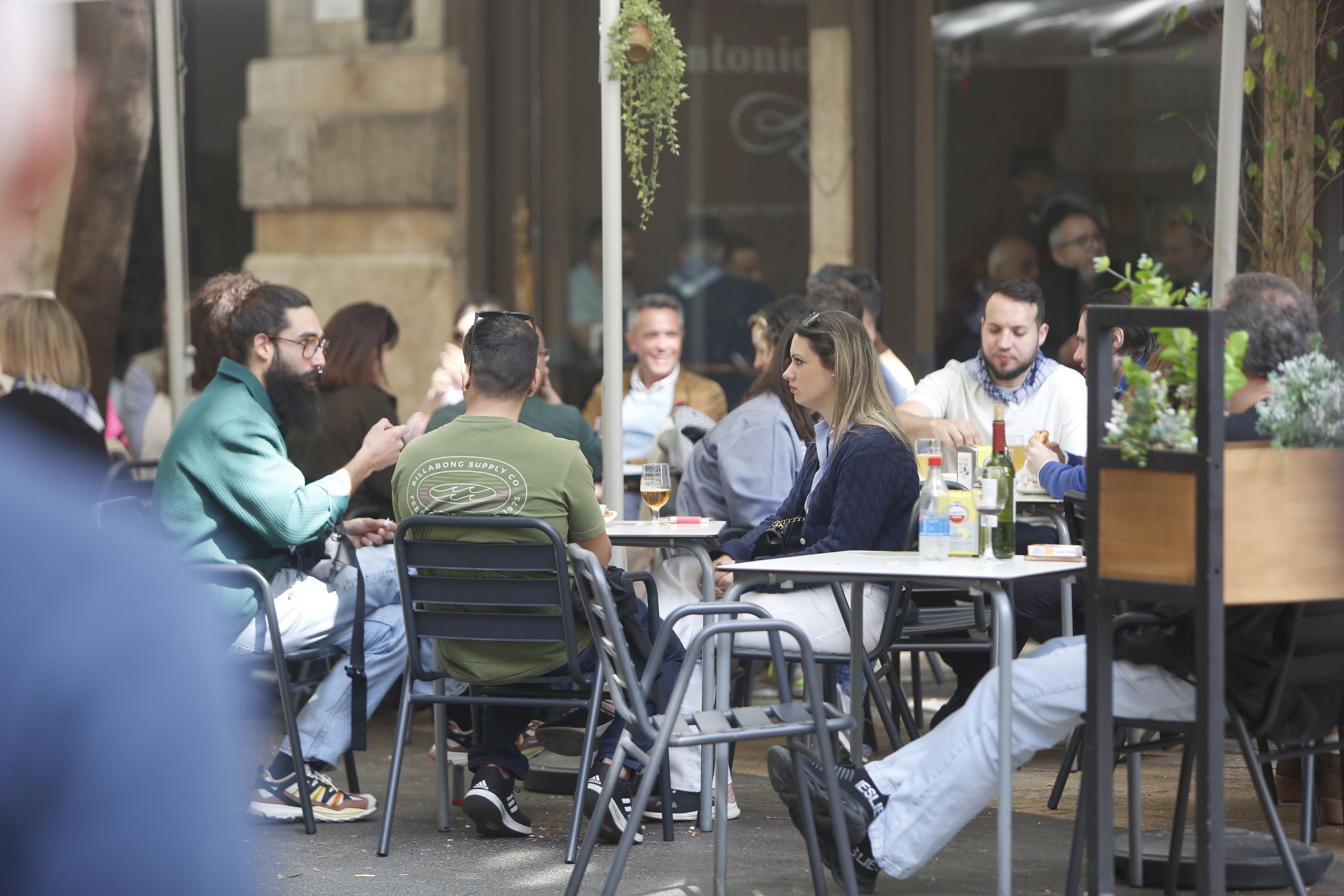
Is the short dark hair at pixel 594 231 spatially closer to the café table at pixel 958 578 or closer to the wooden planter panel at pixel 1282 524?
the café table at pixel 958 578

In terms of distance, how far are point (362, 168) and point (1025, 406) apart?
15.5 feet

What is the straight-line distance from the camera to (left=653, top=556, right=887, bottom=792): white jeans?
4.13 metres

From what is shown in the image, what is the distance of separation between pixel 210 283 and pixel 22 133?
440cm

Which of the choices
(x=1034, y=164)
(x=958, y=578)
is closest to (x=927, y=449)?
(x=958, y=578)

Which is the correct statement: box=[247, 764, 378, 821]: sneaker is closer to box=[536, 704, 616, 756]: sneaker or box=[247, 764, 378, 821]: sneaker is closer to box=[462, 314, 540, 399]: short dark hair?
box=[536, 704, 616, 756]: sneaker

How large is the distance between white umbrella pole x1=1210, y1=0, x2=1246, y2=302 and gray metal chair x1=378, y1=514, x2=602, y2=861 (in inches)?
94.1

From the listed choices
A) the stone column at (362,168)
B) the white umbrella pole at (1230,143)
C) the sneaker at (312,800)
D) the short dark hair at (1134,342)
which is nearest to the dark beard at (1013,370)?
the short dark hair at (1134,342)

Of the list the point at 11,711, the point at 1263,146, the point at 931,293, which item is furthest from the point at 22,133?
the point at 931,293

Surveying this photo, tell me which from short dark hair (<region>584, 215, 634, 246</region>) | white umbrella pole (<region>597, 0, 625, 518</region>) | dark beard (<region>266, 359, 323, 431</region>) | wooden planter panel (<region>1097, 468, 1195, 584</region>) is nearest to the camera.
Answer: wooden planter panel (<region>1097, 468, 1195, 584</region>)

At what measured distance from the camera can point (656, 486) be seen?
4.65 meters

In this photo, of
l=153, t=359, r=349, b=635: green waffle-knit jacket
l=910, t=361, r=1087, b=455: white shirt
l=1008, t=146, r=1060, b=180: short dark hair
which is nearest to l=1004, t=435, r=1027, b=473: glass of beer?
l=910, t=361, r=1087, b=455: white shirt

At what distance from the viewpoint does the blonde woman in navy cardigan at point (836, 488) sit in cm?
412

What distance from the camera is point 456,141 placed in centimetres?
843

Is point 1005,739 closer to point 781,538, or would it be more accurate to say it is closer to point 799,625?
point 799,625
